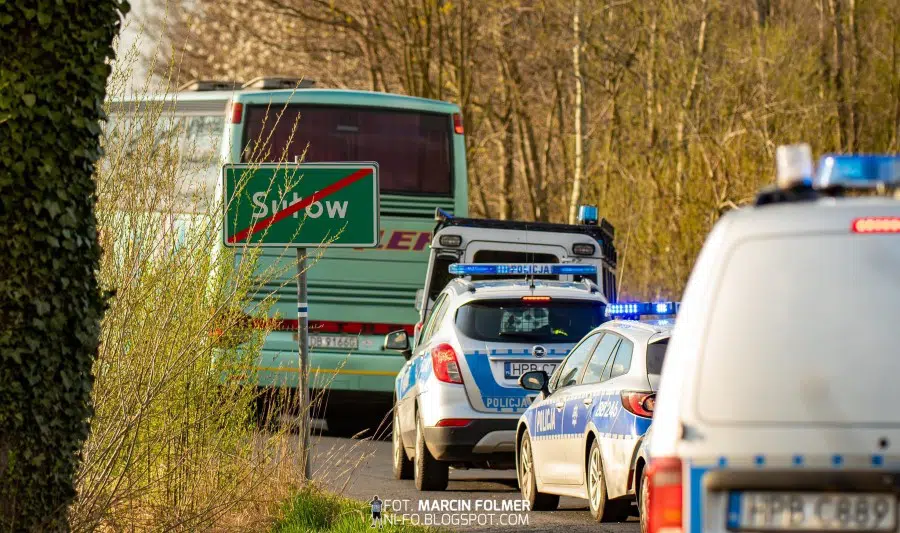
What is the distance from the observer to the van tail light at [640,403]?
973 centimetres

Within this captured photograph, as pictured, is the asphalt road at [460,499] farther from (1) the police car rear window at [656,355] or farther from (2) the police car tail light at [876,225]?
(2) the police car tail light at [876,225]

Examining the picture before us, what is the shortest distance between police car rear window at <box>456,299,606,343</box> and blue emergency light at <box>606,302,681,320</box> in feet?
5.79

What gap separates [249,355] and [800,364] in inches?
255

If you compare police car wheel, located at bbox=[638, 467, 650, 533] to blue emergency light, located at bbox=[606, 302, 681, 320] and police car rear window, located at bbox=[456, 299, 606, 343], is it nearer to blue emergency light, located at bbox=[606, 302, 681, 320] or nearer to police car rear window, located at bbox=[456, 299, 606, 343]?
blue emergency light, located at bbox=[606, 302, 681, 320]

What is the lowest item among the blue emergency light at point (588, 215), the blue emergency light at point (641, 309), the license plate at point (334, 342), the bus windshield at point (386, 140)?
the license plate at point (334, 342)

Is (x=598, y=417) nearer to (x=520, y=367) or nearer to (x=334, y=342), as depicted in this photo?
(x=520, y=367)

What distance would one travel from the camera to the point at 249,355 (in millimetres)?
10852

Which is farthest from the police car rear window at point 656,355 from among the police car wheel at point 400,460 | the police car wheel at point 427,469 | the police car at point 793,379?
the police car at point 793,379

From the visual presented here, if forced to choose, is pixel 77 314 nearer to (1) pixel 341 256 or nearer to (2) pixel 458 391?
(2) pixel 458 391

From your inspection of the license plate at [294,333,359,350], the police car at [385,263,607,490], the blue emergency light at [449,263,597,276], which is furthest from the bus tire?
the police car at [385,263,607,490]

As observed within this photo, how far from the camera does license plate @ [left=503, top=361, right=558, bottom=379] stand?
12578 mm

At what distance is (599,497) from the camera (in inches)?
408

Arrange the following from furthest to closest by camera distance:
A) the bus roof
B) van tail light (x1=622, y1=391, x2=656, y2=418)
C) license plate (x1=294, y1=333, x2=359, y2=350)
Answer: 1. license plate (x1=294, y1=333, x2=359, y2=350)
2. the bus roof
3. van tail light (x1=622, y1=391, x2=656, y2=418)

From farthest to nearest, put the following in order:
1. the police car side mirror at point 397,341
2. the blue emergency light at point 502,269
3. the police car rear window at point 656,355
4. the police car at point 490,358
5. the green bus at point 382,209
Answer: the green bus at point 382,209
the police car side mirror at point 397,341
the blue emergency light at point 502,269
the police car at point 490,358
the police car rear window at point 656,355
